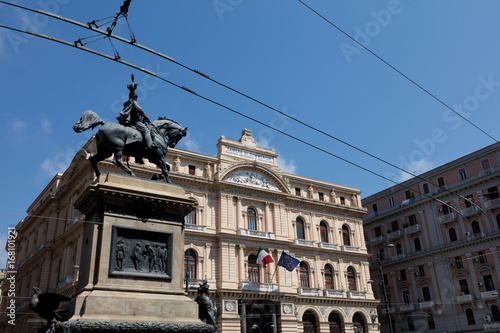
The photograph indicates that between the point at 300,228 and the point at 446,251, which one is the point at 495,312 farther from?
the point at 300,228

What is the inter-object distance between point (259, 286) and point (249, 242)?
354 cm

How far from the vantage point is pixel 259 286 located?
1387 inches

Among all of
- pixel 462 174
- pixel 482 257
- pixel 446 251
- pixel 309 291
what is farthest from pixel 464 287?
pixel 309 291

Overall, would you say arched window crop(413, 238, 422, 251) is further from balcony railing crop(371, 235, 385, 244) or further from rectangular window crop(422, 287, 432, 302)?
rectangular window crop(422, 287, 432, 302)

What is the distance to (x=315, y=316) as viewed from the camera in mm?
37875

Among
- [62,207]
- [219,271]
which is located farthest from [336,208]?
[62,207]

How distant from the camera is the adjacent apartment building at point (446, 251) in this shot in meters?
40.6

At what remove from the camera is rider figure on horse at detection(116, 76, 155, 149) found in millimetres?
12531

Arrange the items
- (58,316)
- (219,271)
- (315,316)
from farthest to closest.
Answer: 1. (315,316)
2. (219,271)
3. (58,316)

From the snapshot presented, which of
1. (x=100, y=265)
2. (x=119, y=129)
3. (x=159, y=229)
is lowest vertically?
(x=100, y=265)

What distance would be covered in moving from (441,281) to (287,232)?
54.1ft

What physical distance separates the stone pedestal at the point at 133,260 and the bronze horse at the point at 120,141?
0.74m

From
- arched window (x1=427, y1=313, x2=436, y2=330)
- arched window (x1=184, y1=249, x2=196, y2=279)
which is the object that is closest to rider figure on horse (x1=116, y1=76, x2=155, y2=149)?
arched window (x1=184, y1=249, x2=196, y2=279)

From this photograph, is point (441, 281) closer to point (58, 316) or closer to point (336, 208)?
point (336, 208)
